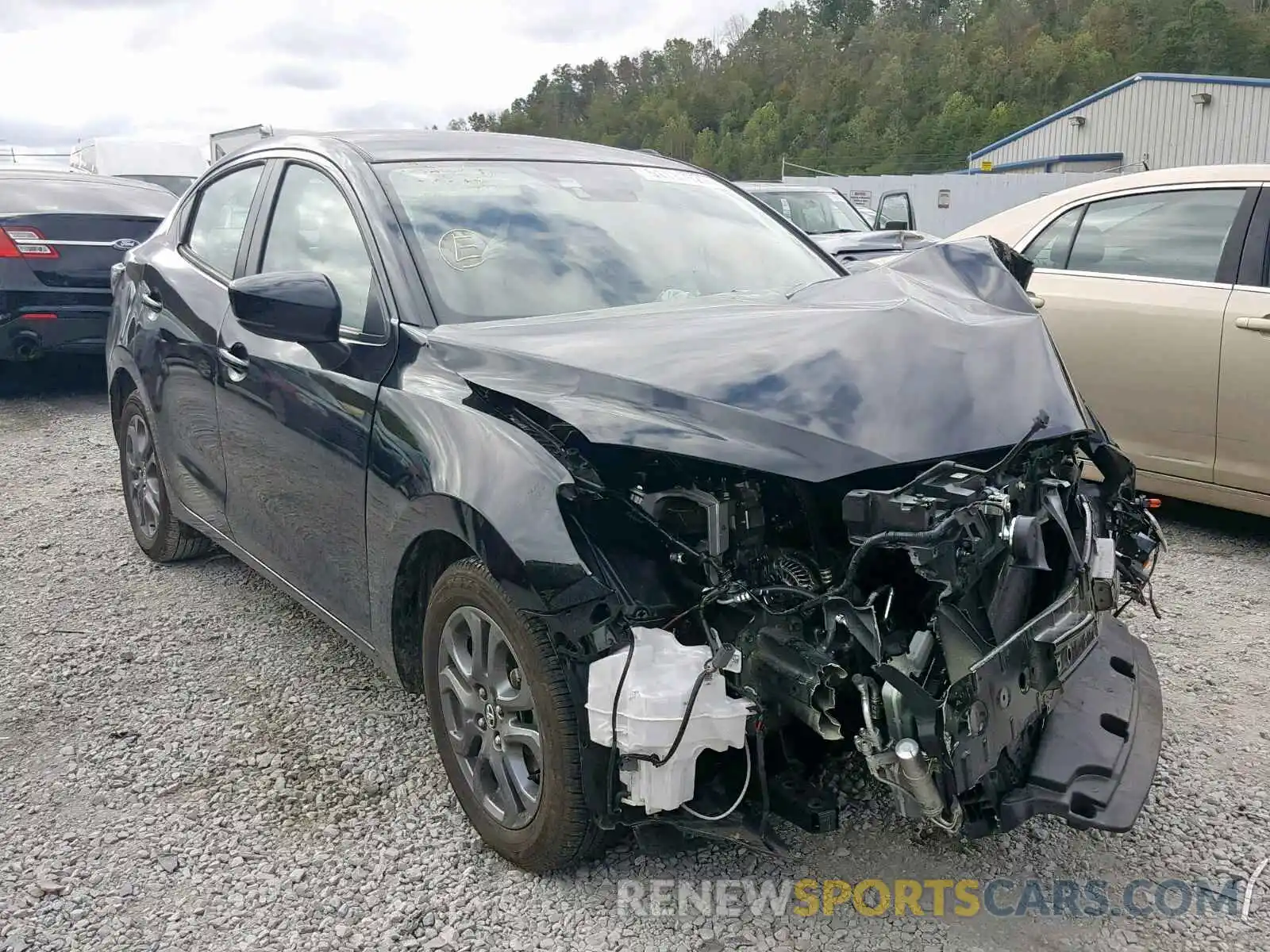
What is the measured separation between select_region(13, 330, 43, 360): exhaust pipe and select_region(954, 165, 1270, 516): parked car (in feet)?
21.9

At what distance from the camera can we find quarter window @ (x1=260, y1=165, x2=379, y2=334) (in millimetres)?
3045

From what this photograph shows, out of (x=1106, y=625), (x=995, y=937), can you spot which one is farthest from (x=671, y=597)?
(x=1106, y=625)

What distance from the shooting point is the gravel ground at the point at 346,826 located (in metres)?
2.40

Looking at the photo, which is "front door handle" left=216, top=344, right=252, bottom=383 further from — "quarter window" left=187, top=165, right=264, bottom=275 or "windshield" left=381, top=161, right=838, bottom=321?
"windshield" left=381, top=161, right=838, bottom=321

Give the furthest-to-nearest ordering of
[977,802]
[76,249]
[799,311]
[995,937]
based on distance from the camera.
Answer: [76,249] → [799,311] → [995,937] → [977,802]

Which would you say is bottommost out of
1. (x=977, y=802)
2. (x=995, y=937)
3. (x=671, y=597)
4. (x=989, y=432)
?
(x=995, y=937)

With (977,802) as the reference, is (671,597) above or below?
above

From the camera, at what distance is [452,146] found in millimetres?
3543

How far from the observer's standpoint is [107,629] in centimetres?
414

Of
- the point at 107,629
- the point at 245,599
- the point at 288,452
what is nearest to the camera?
the point at 288,452

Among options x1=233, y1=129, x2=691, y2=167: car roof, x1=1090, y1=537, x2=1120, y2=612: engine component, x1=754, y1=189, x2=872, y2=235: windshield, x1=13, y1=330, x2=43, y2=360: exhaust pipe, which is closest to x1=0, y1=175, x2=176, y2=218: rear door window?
x1=13, y1=330, x2=43, y2=360: exhaust pipe

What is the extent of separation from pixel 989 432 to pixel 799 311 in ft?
2.02

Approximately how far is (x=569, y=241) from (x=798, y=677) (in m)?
1.58

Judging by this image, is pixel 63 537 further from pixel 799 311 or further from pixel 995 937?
pixel 995 937
